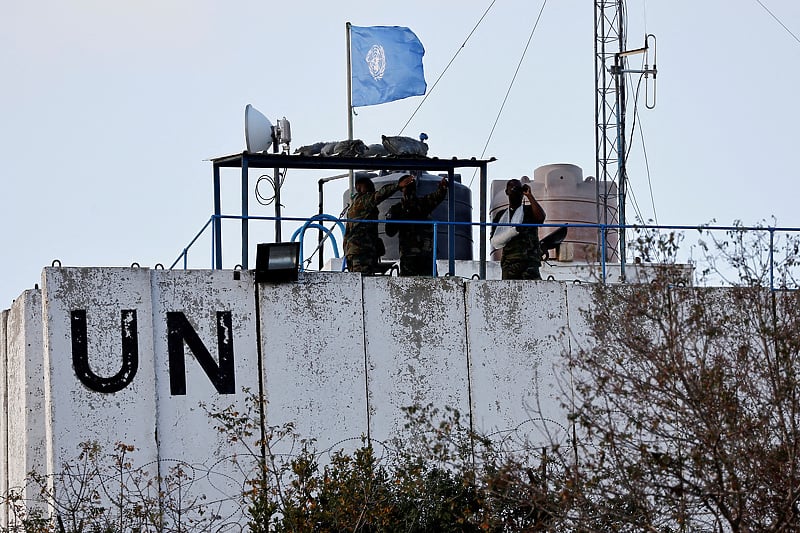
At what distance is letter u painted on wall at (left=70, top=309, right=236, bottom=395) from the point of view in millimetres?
14906

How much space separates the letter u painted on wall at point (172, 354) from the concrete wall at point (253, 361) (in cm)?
1

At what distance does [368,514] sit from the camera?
48.1 feet

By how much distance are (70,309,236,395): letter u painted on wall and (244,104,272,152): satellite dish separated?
238 centimetres

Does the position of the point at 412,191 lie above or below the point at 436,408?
above

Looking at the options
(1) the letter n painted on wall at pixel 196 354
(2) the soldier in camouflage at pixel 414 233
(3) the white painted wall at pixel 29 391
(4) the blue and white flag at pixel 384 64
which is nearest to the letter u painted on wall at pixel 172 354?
(1) the letter n painted on wall at pixel 196 354

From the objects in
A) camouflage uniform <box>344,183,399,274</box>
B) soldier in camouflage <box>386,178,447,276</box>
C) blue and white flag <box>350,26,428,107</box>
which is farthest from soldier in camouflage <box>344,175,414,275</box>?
blue and white flag <box>350,26,428,107</box>

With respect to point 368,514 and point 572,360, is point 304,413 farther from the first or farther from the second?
point 572,360

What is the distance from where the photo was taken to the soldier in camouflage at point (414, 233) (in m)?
17.8

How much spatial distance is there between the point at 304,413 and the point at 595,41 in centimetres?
1274

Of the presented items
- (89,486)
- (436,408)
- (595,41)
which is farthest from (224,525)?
(595,41)

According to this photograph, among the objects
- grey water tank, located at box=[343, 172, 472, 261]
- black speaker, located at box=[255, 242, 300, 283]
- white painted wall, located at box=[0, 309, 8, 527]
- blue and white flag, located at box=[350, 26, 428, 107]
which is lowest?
white painted wall, located at box=[0, 309, 8, 527]

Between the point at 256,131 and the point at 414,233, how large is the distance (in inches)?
94.6

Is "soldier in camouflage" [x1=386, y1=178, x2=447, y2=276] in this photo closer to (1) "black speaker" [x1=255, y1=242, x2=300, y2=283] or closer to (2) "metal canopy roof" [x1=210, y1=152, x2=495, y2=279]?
(2) "metal canopy roof" [x1=210, y1=152, x2=495, y2=279]

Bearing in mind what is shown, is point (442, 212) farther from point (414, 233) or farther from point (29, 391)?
point (29, 391)
